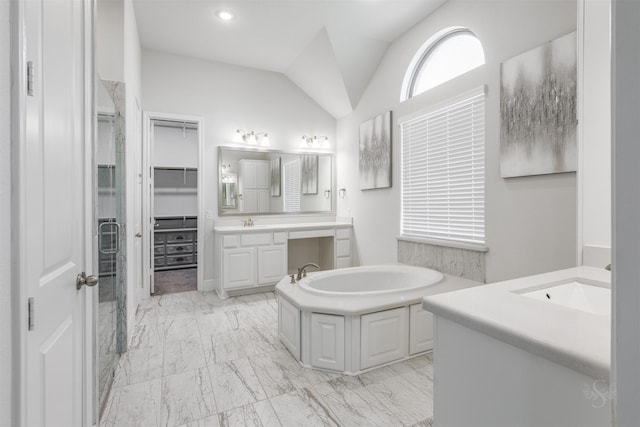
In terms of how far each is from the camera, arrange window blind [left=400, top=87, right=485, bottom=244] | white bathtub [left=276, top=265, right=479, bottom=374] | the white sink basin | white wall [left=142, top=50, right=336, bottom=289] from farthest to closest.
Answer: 1. white wall [left=142, top=50, right=336, bottom=289]
2. window blind [left=400, top=87, right=485, bottom=244]
3. white bathtub [left=276, top=265, right=479, bottom=374]
4. the white sink basin

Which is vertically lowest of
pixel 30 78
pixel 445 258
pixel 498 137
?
pixel 445 258

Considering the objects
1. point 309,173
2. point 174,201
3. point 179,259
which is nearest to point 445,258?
point 309,173

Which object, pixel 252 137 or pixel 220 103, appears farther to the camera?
pixel 252 137

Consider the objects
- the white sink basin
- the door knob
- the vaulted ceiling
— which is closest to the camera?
the door knob

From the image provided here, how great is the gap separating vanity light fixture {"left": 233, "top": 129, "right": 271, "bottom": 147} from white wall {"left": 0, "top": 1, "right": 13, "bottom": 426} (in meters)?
3.92

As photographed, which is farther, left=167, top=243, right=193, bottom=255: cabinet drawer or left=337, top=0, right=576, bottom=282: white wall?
left=167, top=243, right=193, bottom=255: cabinet drawer

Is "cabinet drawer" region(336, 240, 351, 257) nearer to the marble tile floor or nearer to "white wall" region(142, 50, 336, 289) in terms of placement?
"white wall" region(142, 50, 336, 289)

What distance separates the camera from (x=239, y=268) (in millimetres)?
3975

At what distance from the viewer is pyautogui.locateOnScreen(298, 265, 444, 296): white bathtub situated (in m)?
2.98

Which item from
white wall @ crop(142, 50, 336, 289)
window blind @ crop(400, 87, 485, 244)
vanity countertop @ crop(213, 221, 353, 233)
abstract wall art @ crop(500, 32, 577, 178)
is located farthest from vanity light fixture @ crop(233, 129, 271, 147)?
abstract wall art @ crop(500, 32, 577, 178)

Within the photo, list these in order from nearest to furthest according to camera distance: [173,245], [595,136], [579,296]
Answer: [579,296]
[595,136]
[173,245]

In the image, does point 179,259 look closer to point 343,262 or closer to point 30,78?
point 343,262

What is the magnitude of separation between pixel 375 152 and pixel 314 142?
4.08 feet

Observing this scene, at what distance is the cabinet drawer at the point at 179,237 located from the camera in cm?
567
